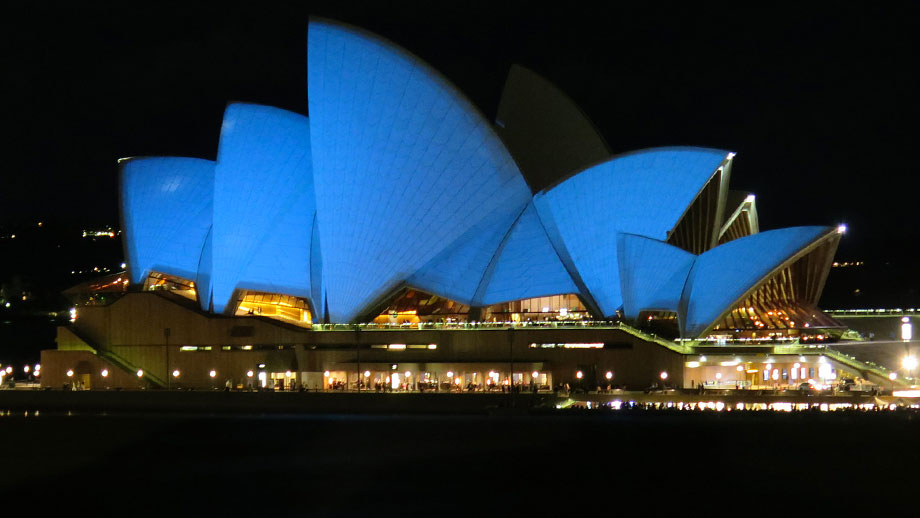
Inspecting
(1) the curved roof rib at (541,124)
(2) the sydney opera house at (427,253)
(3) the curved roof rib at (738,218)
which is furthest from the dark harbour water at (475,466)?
(3) the curved roof rib at (738,218)

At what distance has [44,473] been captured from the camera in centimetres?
2327

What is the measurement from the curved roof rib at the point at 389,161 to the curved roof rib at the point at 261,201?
2.85 metres

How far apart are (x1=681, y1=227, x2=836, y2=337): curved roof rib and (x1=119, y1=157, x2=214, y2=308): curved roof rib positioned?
23.0 m

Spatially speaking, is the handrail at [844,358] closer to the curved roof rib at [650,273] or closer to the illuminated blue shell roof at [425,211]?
the illuminated blue shell roof at [425,211]

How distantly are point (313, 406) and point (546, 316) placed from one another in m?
12.9

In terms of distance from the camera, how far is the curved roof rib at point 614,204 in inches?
1603

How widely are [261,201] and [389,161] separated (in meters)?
7.79

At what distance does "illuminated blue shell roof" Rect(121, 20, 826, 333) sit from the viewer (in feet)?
133

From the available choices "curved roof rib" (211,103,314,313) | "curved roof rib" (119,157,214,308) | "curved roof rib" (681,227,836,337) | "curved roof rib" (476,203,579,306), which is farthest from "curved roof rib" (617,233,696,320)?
"curved roof rib" (119,157,214,308)

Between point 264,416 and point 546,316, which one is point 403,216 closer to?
point 546,316

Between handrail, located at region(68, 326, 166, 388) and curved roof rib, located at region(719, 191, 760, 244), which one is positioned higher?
curved roof rib, located at region(719, 191, 760, 244)

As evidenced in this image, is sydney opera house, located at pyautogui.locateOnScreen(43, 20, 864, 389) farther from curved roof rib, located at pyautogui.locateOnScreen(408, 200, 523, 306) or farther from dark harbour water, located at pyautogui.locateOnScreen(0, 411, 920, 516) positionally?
dark harbour water, located at pyautogui.locateOnScreen(0, 411, 920, 516)

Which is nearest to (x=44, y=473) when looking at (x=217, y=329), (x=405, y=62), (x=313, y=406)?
(x=313, y=406)

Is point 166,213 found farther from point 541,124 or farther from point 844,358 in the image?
point 844,358
